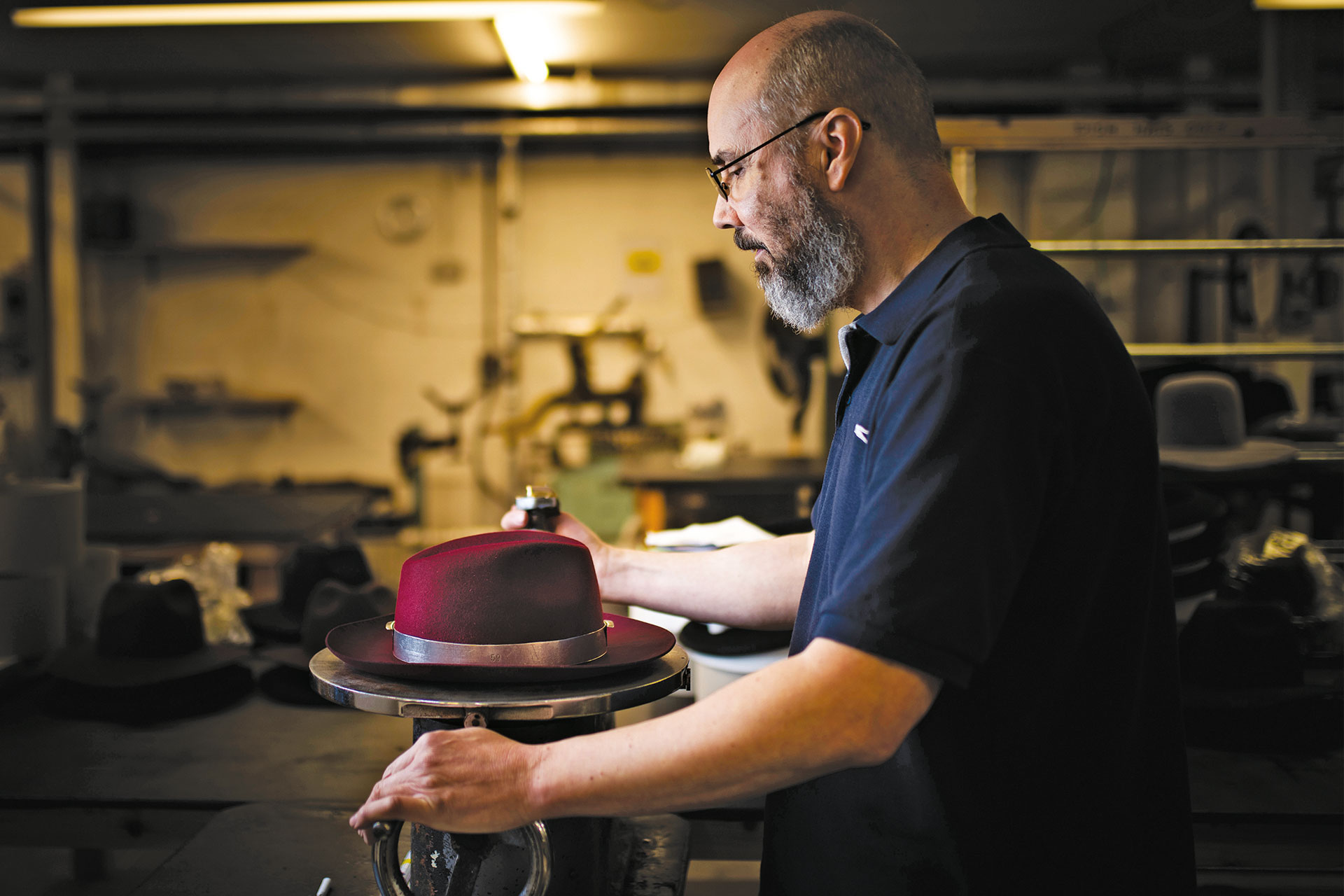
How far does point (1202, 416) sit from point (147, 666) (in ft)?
8.25

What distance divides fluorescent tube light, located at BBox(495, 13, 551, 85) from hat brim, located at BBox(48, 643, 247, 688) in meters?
3.46

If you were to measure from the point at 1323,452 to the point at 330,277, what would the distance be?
17.9ft

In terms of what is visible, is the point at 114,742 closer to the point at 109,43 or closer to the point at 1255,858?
the point at 1255,858

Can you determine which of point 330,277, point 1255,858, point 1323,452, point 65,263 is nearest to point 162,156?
point 65,263

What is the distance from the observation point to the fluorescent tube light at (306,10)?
13.4 feet

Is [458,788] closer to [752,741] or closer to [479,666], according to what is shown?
[479,666]

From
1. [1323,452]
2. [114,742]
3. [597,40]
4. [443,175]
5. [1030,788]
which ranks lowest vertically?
[114,742]

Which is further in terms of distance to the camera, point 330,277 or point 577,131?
point 330,277

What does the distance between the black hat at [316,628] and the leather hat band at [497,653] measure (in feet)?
2.73

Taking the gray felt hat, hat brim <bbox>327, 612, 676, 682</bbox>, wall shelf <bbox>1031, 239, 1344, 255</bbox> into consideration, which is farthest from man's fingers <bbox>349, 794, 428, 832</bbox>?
the gray felt hat

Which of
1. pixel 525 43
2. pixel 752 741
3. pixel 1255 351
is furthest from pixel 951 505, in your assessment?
pixel 525 43

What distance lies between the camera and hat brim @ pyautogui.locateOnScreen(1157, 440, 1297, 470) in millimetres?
2439

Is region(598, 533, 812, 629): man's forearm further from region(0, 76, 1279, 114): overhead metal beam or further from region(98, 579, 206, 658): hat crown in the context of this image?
region(0, 76, 1279, 114): overhead metal beam

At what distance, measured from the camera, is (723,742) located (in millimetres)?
759
